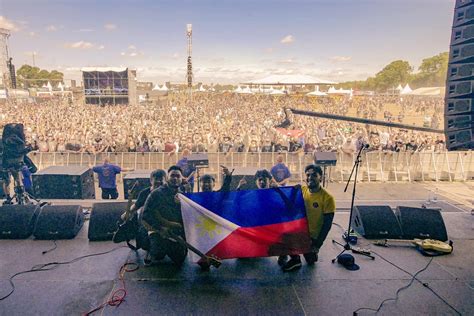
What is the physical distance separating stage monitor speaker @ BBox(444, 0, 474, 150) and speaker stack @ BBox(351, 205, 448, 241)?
4.55 ft

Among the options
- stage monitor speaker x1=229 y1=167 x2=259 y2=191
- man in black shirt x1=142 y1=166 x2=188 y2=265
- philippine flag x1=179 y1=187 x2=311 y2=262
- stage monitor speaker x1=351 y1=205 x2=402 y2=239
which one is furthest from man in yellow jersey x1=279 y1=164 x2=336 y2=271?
stage monitor speaker x1=229 y1=167 x2=259 y2=191

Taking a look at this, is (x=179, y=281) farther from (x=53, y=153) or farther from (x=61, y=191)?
(x=53, y=153)

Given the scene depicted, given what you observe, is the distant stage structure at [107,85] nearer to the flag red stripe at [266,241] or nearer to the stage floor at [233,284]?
the stage floor at [233,284]

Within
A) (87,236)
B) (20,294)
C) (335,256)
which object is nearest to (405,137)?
(335,256)

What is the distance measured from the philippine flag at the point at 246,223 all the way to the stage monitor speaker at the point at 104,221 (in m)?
1.80

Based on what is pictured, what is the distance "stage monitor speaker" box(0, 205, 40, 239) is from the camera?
20.3ft

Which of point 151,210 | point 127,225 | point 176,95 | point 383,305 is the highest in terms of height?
point 176,95

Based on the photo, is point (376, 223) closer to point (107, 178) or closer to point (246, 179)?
point (246, 179)

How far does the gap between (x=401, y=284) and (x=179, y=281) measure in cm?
303

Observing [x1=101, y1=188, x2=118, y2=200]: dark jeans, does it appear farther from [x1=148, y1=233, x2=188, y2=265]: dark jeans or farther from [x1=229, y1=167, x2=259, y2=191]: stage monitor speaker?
[x1=148, y1=233, x2=188, y2=265]: dark jeans

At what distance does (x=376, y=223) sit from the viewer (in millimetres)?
6379

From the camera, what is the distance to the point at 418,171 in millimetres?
14570

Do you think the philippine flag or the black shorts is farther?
the black shorts

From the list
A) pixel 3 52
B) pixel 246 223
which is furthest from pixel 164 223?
pixel 3 52
